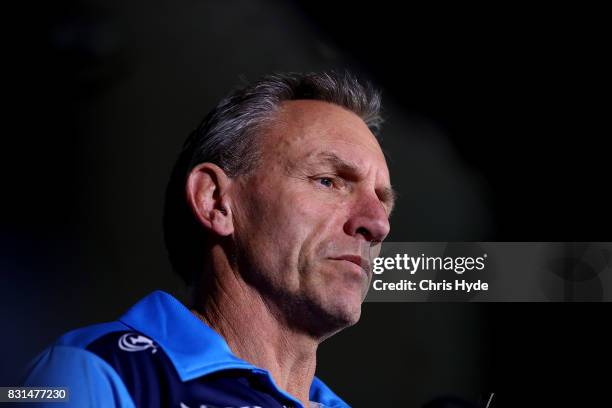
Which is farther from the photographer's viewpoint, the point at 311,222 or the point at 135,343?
the point at 311,222

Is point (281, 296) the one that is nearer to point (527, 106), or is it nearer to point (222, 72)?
point (222, 72)

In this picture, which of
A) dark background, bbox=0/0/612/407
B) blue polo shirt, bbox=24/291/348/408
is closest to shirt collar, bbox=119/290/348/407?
blue polo shirt, bbox=24/291/348/408

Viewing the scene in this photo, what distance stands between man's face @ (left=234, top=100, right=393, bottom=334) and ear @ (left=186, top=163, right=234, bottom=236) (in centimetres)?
2

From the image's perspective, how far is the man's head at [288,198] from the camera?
3.61 ft

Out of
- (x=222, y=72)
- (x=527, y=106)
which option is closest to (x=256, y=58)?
(x=222, y=72)

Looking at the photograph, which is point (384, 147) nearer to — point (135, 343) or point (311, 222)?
point (311, 222)

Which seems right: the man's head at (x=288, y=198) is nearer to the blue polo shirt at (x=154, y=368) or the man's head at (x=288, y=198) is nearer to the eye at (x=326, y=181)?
the eye at (x=326, y=181)

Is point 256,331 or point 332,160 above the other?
point 332,160

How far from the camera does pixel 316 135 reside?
1178 millimetres

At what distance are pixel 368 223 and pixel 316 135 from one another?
0.53 ft

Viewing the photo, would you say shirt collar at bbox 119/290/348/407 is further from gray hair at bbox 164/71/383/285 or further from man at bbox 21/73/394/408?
gray hair at bbox 164/71/383/285

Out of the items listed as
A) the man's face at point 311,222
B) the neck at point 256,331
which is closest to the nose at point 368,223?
the man's face at point 311,222

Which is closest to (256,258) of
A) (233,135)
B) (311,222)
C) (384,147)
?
(311,222)

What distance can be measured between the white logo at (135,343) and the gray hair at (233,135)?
0.21 metres
